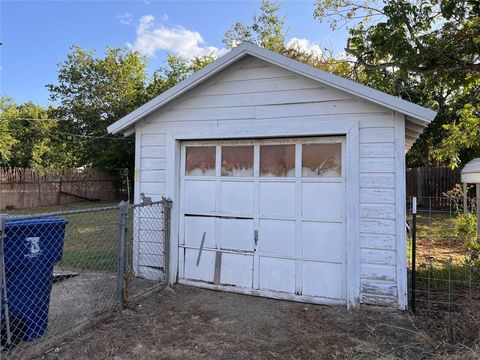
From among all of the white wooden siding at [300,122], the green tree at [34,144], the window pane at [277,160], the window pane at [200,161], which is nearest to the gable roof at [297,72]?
the white wooden siding at [300,122]

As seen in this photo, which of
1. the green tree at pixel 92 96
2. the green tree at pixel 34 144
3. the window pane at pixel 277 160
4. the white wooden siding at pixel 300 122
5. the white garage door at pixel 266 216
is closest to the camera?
the white wooden siding at pixel 300 122

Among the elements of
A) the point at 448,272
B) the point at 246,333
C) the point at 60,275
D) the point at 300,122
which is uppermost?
the point at 300,122

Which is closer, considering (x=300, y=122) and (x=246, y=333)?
(x=246, y=333)

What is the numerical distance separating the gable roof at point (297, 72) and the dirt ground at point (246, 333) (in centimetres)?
248

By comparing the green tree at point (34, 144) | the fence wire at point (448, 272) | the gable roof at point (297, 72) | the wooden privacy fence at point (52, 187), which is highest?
the green tree at point (34, 144)

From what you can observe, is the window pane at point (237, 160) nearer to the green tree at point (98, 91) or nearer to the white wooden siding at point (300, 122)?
the white wooden siding at point (300, 122)

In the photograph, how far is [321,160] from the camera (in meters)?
5.25

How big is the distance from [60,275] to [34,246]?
271 centimetres

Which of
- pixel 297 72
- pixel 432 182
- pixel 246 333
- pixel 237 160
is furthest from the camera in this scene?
pixel 432 182

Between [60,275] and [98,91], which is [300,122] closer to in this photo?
[60,275]

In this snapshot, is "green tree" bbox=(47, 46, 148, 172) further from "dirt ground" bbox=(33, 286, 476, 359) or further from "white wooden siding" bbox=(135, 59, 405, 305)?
"dirt ground" bbox=(33, 286, 476, 359)

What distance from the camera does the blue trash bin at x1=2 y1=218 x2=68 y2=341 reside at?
11.5ft

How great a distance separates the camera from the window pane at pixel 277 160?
539cm

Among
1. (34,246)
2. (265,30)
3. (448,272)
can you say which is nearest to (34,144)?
(265,30)
